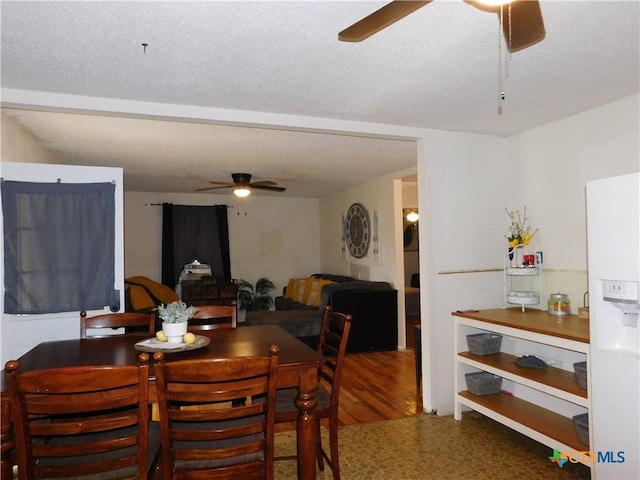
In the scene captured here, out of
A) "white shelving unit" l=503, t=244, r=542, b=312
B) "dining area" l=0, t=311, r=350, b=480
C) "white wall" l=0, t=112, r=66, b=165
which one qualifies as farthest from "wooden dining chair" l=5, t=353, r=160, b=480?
"white shelving unit" l=503, t=244, r=542, b=312

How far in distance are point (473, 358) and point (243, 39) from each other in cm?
262

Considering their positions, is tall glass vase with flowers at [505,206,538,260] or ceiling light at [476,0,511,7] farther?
tall glass vase with flowers at [505,206,538,260]

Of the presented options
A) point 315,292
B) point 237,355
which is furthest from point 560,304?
point 315,292

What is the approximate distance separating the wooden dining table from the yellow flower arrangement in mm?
2088

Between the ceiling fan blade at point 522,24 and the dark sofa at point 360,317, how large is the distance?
397 cm

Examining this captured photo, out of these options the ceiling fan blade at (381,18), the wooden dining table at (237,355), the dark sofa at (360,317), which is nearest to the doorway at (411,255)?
the dark sofa at (360,317)

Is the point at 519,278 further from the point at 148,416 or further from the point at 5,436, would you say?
the point at 5,436

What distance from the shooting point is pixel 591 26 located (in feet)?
5.98

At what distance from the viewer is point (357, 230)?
657 centimetres

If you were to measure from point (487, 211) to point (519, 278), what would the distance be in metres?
0.62

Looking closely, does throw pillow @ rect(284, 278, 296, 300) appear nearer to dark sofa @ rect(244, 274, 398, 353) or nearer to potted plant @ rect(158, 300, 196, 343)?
dark sofa @ rect(244, 274, 398, 353)

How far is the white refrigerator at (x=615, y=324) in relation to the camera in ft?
6.18

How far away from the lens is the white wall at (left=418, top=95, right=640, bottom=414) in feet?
9.94

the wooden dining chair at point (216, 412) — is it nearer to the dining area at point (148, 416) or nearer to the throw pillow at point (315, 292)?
the dining area at point (148, 416)
